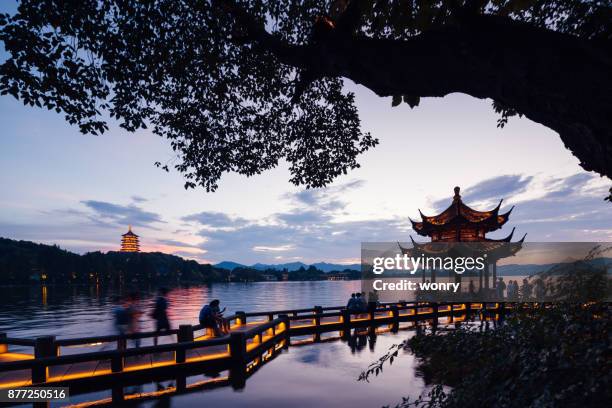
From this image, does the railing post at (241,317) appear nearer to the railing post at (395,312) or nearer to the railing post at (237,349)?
the railing post at (237,349)

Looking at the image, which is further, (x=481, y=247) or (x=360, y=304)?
(x=481, y=247)

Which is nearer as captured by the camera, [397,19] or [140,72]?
[397,19]

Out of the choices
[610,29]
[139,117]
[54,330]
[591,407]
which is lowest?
[54,330]

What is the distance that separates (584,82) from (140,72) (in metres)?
6.66

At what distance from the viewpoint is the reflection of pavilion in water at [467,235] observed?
105 feet

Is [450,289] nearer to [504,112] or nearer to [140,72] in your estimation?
[504,112]

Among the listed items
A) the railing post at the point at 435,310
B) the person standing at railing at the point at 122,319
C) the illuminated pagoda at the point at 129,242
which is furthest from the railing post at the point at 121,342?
the illuminated pagoda at the point at 129,242

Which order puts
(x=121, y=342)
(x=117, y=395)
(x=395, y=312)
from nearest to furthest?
(x=117, y=395) → (x=121, y=342) → (x=395, y=312)

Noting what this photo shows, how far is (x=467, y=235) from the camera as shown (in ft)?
107

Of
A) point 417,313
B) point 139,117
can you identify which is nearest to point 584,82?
point 139,117

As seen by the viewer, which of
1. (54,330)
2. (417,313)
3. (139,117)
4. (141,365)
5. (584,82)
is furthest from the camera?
(54,330)

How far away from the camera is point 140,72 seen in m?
7.49

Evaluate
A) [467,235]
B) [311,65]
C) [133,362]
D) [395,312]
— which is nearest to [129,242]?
[467,235]

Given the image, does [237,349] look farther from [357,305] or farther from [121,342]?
[357,305]
